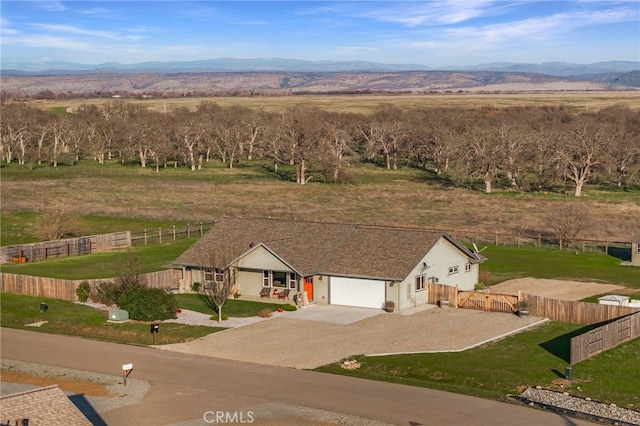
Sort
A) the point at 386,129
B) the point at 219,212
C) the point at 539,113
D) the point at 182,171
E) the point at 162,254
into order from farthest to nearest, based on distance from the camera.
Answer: the point at 539,113, the point at 386,129, the point at 182,171, the point at 219,212, the point at 162,254

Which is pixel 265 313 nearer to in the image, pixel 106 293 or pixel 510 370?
pixel 106 293

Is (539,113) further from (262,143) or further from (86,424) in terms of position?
(86,424)

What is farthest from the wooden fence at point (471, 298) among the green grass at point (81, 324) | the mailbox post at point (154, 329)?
the mailbox post at point (154, 329)

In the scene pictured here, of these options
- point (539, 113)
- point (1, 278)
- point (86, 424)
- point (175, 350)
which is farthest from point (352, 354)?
point (539, 113)

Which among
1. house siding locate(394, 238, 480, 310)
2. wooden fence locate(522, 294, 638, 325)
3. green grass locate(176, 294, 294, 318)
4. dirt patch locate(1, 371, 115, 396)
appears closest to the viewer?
dirt patch locate(1, 371, 115, 396)

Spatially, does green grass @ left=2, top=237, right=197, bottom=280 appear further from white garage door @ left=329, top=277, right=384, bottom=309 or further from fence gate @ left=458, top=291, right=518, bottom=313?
fence gate @ left=458, top=291, right=518, bottom=313

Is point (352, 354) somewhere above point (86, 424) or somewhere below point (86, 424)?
below

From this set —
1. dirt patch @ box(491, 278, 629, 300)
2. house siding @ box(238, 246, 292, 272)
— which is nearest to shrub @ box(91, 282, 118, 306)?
house siding @ box(238, 246, 292, 272)
